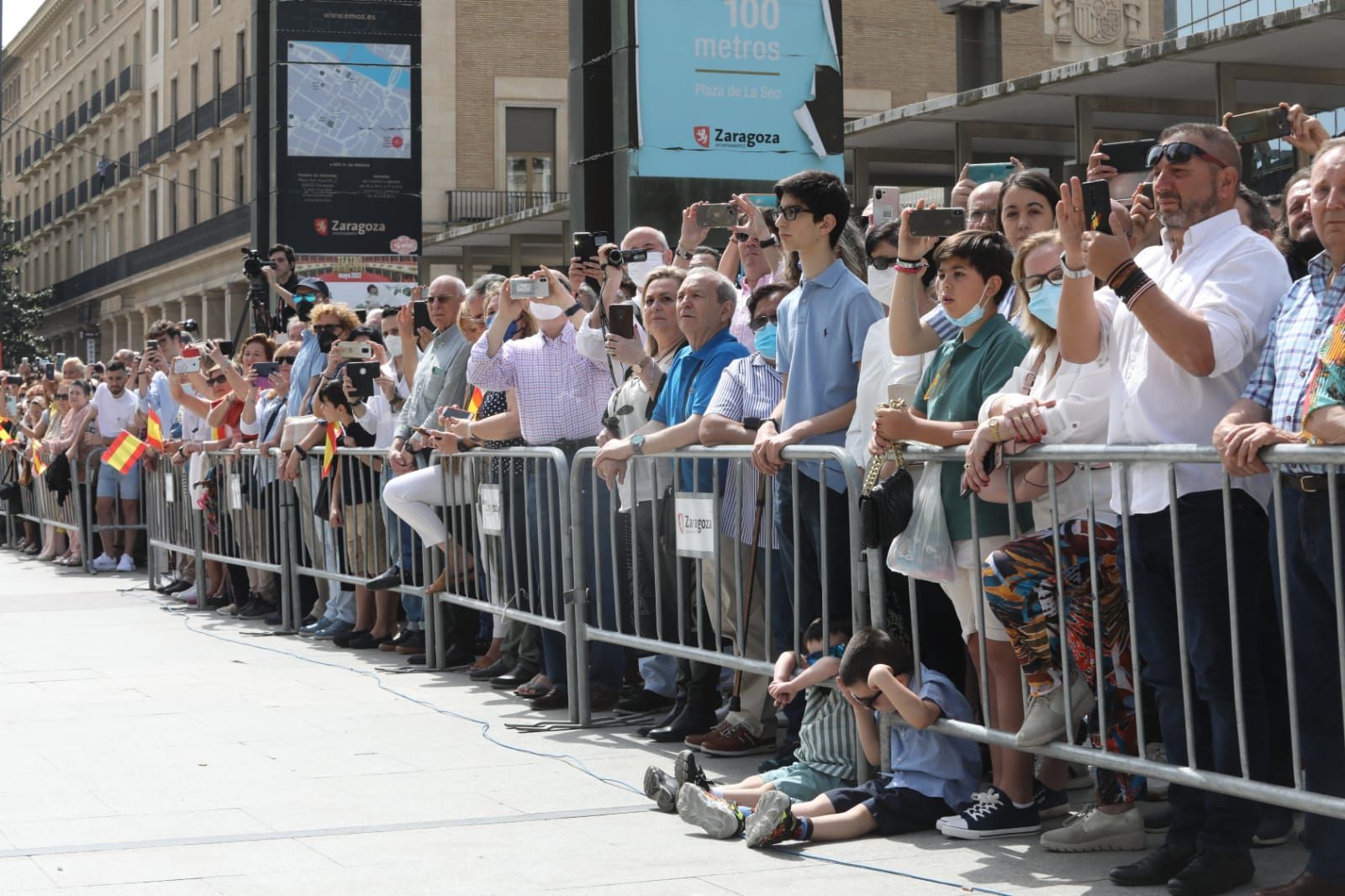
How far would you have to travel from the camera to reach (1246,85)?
2183 centimetres

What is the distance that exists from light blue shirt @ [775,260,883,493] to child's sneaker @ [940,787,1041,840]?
60.5 inches

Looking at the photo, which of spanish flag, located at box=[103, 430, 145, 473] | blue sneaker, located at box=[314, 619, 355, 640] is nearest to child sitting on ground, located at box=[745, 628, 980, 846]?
blue sneaker, located at box=[314, 619, 355, 640]

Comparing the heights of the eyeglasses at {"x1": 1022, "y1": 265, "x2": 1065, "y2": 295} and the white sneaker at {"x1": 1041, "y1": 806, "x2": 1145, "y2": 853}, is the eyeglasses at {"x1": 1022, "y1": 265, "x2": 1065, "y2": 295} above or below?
above

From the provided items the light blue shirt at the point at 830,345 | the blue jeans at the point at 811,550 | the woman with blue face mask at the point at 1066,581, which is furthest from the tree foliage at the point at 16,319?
the woman with blue face mask at the point at 1066,581

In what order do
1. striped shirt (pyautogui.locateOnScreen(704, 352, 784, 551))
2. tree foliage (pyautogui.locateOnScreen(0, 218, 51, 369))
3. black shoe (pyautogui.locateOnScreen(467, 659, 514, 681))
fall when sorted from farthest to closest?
tree foliage (pyautogui.locateOnScreen(0, 218, 51, 369)) → black shoe (pyautogui.locateOnScreen(467, 659, 514, 681)) → striped shirt (pyautogui.locateOnScreen(704, 352, 784, 551))

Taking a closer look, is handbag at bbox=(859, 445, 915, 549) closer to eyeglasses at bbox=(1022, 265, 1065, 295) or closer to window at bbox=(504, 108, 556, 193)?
eyeglasses at bbox=(1022, 265, 1065, 295)

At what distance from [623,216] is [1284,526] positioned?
27.8ft

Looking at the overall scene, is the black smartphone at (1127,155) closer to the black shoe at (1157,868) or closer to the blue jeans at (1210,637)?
the blue jeans at (1210,637)

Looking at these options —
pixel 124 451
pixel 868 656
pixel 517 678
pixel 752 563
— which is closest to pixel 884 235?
pixel 752 563

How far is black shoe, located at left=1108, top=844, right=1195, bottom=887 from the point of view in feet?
16.6

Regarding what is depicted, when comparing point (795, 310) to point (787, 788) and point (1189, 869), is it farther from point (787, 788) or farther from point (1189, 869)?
point (1189, 869)

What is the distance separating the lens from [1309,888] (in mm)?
4621

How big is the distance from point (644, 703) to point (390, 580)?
8.60ft

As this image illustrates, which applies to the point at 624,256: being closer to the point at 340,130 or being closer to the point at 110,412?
the point at 110,412
